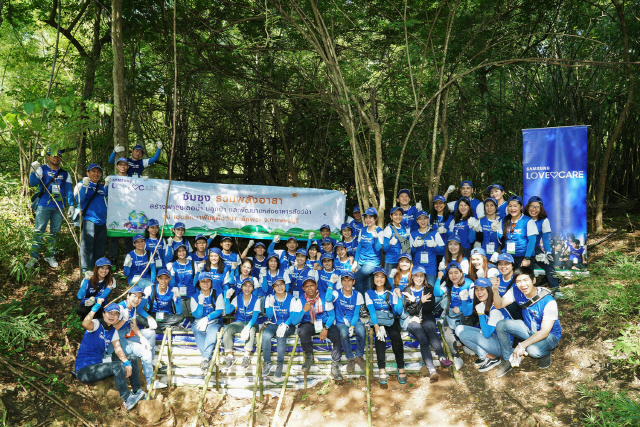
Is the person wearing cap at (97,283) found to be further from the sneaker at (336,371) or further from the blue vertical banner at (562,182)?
the blue vertical banner at (562,182)

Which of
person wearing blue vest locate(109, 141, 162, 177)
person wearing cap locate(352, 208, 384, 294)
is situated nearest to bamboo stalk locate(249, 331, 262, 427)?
person wearing cap locate(352, 208, 384, 294)

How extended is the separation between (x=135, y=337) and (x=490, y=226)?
16.8 feet

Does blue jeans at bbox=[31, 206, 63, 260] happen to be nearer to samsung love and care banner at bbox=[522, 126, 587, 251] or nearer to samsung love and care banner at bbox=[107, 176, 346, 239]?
samsung love and care banner at bbox=[107, 176, 346, 239]

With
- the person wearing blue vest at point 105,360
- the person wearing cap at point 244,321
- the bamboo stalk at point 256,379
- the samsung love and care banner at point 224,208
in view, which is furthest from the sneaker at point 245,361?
the samsung love and care banner at point 224,208

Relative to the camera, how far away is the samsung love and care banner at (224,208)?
730 cm

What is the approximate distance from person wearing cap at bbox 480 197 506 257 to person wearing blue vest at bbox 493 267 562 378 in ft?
3.47

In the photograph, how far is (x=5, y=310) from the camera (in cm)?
569

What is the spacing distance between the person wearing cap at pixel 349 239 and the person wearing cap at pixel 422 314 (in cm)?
144

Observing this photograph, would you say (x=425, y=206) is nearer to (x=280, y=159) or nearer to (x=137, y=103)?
(x=280, y=159)

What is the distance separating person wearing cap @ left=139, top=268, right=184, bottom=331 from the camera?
6270 mm

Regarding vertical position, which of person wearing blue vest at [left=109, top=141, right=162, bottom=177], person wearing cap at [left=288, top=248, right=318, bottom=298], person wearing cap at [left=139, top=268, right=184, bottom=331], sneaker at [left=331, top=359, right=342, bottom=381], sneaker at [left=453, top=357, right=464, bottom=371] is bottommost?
sneaker at [left=331, top=359, right=342, bottom=381]

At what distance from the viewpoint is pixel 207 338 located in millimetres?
5938

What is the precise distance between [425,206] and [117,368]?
8.87 m

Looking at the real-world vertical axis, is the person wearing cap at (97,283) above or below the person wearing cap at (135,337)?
above
